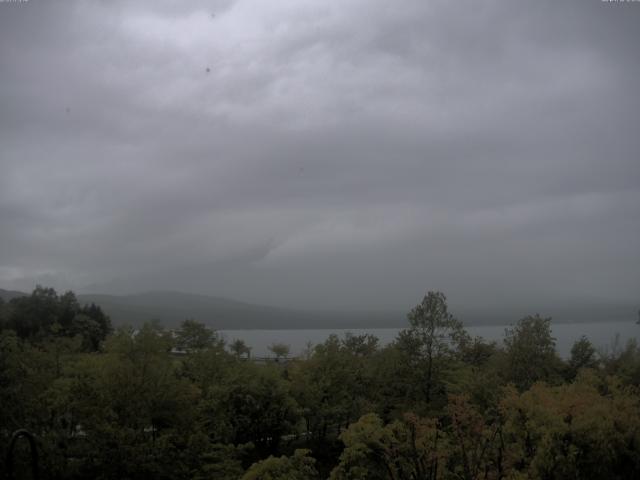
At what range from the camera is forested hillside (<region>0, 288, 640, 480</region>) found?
13.1m

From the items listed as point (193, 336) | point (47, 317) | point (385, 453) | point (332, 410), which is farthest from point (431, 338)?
point (47, 317)

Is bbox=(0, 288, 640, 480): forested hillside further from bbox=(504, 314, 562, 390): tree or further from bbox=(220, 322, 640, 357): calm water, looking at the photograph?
bbox=(220, 322, 640, 357): calm water

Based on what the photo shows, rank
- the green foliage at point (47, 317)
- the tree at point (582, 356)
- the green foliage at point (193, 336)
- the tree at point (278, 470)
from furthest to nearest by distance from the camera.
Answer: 1. the green foliage at point (47, 317)
2. the green foliage at point (193, 336)
3. the tree at point (582, 356)
4. the tree at point (278, 470)

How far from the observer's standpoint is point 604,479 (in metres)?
12.2

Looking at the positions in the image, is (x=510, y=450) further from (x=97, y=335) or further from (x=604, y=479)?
(x=97, y=335)

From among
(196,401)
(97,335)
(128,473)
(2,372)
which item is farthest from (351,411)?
(97,335)

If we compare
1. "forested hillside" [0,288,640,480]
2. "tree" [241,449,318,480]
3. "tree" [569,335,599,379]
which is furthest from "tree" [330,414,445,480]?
"tree" [569,335,599,379]

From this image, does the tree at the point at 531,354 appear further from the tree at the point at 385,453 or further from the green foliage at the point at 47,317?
the green foliage at the point at 47,317

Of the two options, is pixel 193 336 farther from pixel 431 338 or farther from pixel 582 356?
pixel 582 356

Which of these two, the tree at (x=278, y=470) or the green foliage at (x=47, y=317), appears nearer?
the tree at (x=278, y=470)

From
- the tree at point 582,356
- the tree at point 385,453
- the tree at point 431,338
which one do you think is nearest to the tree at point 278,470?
the tree at point 385,453

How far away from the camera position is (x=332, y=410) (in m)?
26.2

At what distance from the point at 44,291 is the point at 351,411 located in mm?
59932

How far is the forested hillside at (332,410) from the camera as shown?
13070mm
